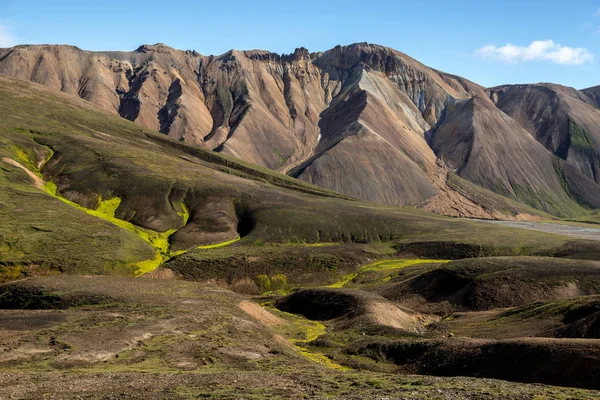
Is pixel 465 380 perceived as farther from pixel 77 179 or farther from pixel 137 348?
pixel 77 179

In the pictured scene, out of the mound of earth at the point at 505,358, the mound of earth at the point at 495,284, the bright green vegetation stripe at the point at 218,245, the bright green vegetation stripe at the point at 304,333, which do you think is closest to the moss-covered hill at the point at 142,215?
the bright green vegetation stripe at the point at 218,245

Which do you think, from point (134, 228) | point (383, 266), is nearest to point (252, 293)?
point (383, 266)

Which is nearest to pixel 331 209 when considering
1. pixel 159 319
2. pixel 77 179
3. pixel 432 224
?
pixel 432 224

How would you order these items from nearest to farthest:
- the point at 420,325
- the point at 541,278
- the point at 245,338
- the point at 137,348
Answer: the point at 137,348 < the point at 245,338 < the point at 420,325 < the point at 541,278

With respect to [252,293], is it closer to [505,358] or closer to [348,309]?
[348,309]

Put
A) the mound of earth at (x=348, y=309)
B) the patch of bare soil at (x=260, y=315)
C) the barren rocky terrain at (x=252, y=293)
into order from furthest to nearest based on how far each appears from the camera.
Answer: the mound of earth at (x=348, y=309), the patch of bare soil at (x=260, y=315), the barren rocky terrain at (x=252, y=293)

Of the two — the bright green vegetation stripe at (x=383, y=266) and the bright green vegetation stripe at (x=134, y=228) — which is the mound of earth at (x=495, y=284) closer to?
the bright green vegetation stripe at (x=383, y=266)
